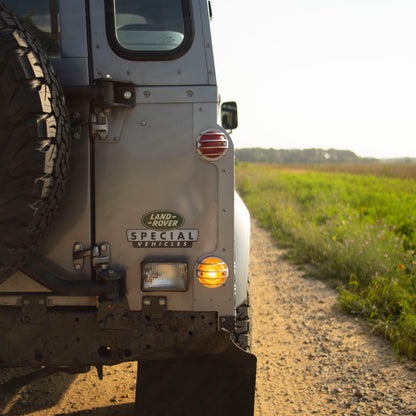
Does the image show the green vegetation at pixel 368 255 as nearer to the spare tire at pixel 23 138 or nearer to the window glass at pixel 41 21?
the spare tire at pixel 23 138

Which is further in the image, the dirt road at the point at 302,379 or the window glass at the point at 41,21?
the dirt road at the point at 302,379

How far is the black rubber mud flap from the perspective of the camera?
8.54ft

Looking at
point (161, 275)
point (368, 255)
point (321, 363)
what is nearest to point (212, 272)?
point (161, 275)

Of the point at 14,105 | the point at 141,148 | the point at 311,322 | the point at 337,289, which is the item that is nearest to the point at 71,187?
the point at 141,148

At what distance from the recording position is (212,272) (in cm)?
232

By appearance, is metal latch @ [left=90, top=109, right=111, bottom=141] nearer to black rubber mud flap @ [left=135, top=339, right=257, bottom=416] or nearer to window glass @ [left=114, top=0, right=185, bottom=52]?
window glass @ [left=114, top=0, right=185, bottom=52]

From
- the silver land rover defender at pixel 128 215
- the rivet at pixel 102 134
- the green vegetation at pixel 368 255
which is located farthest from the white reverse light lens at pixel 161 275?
the green vegetation at pixel 368 255

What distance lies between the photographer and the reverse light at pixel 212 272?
7.63 feet

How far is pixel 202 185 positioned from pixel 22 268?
952 mm

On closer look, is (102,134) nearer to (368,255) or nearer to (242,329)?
(242,329)

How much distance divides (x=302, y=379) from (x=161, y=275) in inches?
76.3

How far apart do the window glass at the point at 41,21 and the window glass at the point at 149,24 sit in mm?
318

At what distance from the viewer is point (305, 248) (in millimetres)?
7672

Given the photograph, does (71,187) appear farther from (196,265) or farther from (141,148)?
(196,265)
